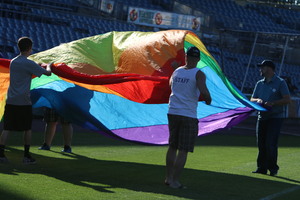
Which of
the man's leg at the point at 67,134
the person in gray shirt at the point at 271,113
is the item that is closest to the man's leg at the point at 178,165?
the person in gray shirt at the point at 271,113

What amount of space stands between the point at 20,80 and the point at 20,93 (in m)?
0.18

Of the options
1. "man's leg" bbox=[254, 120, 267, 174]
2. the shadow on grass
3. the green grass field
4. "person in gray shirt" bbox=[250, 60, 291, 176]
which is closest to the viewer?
the green grass field

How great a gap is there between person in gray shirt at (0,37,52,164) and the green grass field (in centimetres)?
52

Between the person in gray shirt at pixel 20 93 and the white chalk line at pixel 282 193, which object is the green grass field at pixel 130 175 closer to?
the white chalk line at pixel 282 193

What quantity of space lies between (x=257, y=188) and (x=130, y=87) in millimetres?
2352

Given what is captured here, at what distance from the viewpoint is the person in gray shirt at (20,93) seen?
8242mm

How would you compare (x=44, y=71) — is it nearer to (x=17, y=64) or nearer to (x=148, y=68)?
(x=17, y=64)

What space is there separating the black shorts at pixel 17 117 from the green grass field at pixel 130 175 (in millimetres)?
522

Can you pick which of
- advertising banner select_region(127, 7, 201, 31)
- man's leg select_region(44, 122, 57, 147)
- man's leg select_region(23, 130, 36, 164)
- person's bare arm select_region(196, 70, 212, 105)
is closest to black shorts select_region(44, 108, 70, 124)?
man's leg select_region(44, 122, 57, 147)

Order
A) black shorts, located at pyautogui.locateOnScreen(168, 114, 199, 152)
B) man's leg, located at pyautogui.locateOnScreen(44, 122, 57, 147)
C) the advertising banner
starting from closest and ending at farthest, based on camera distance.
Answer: black shorts, located at pyautogui.locateOnScreen(168, 114, 199, 152) < man's leg, located at pyautogui.locateOnScreen(44, 122, 57, 147) < the advertising banner

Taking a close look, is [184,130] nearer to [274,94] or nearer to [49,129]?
[274,94]

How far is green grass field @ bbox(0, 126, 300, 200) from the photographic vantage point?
6.68m

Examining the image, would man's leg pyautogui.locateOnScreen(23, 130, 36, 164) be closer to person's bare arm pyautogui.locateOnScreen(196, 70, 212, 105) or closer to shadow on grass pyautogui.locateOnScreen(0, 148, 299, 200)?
shadow on grass pyautogui.locateOnScreen(0, 148, 299, 200)

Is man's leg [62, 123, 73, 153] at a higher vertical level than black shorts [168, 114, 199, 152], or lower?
lower
